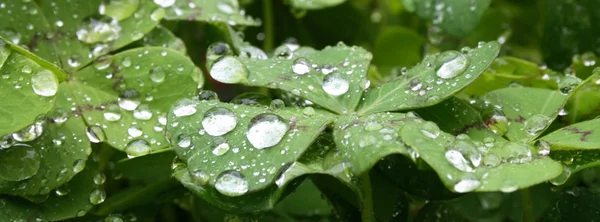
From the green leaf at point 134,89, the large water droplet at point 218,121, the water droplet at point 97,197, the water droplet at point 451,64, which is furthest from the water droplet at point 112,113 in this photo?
the water droplet at point 451,64

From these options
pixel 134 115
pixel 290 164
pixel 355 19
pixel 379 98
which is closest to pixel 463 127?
pixel 379 98

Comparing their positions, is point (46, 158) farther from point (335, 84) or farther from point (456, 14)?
point (456, 14)

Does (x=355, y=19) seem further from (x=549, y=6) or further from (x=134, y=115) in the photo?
(x=134, y=115)

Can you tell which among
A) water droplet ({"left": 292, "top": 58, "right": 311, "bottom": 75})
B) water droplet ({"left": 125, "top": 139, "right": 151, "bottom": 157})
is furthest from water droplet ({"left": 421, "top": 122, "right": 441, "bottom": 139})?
water droplet ({"left": 125, "top": 139, "right": 151, "bottom": 157})

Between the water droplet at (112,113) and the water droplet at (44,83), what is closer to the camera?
the water droplet at (44,83)

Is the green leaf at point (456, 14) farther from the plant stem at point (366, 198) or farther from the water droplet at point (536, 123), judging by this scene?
the plant stem at point (366, 198)
